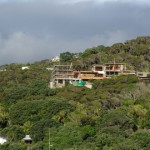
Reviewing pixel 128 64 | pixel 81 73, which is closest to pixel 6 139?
pixel 81 73

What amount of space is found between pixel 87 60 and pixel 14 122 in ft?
96.9

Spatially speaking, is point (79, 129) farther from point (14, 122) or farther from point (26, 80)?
point (26, 80)

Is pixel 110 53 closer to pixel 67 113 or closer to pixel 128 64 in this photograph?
pixel 128 64

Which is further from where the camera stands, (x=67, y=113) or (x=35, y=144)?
(x=67, y=113)

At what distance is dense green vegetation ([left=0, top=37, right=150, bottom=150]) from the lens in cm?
4125

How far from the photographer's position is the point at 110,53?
81.2 metres

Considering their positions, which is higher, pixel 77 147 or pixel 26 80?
pixel 26 80

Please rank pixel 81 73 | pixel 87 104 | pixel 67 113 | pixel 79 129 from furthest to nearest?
pixel 81 73
pixel 87 104
pixel 67 113
pixel 79 129

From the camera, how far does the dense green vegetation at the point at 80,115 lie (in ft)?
135

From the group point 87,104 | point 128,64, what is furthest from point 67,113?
point 128,64

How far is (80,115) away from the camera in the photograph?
Answer: 47562 millimetres

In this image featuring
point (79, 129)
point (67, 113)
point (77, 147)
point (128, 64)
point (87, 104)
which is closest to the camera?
point (77, 147)

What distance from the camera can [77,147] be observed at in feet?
132

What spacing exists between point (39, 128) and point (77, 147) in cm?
595
